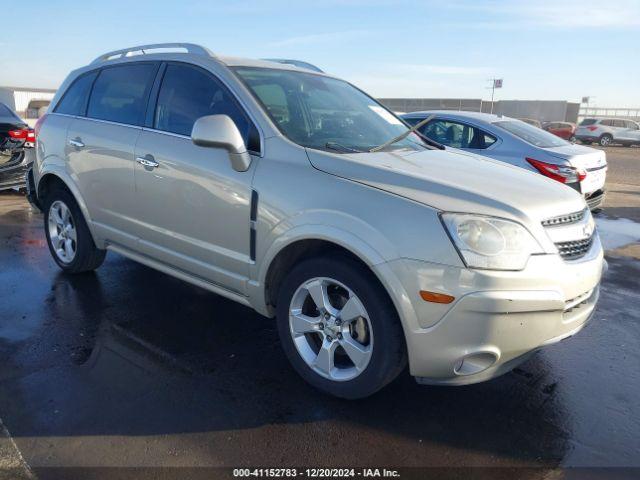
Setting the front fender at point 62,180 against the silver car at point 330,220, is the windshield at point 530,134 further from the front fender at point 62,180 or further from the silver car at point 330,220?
the front fender at point 62,180

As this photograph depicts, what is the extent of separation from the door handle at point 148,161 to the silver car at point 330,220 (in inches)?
0.5

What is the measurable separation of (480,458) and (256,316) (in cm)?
210

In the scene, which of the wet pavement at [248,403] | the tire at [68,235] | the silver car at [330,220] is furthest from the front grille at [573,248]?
the tire at [68,235]

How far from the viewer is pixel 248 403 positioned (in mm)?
3004

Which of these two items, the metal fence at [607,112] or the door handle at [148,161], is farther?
the metal fence at [607,112]

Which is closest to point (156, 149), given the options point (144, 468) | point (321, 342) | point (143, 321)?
point (143, 321)

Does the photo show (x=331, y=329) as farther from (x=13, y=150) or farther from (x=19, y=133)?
(x=19, y=133)

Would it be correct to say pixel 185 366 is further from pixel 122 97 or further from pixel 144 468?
pixel 122 97

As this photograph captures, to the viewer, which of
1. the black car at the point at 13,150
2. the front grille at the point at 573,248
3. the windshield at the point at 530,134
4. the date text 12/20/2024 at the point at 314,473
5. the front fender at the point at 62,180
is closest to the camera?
the date text 12/20/2024 at the point at 314,473

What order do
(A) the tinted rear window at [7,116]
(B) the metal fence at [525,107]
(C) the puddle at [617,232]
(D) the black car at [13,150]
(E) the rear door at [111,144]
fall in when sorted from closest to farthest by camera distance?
1. (E) the rear door at [111,144]
2. (C) the puddle at [617,232]
3. (D) the black car at [13,150]
4. (A) the tinted rear window at [7,116]
5. (B) the metal fence at [525,107]

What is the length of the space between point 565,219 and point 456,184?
63cm

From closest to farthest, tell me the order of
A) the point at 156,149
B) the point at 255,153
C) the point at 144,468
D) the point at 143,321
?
the point at 144,468, the point at 255,153, the point at 156,149, the point at 143,321

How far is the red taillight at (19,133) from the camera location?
27.9 ft

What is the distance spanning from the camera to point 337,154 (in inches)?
123
